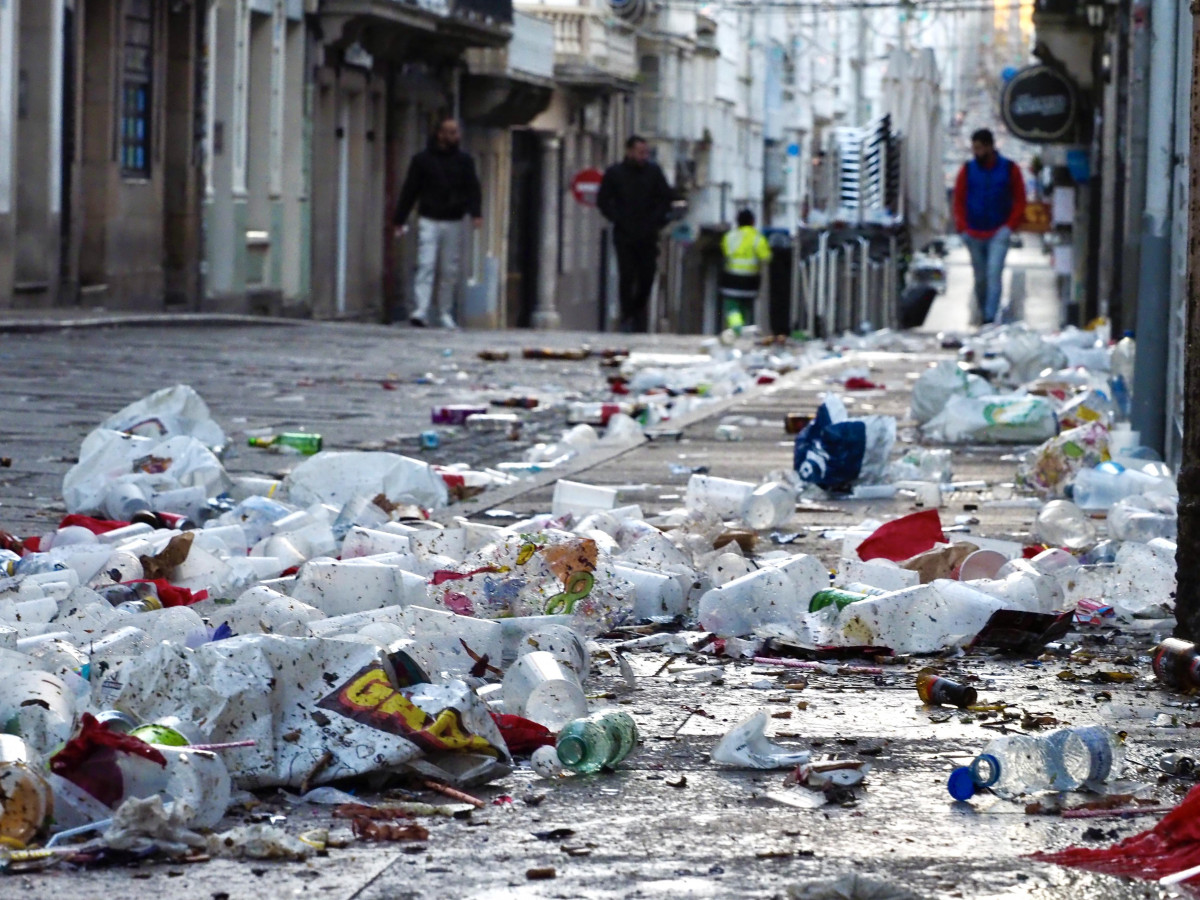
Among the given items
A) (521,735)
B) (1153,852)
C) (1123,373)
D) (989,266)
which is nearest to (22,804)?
(521,735)

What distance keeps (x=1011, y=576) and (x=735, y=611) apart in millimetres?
620

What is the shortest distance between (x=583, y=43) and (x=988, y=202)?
77.6 feet

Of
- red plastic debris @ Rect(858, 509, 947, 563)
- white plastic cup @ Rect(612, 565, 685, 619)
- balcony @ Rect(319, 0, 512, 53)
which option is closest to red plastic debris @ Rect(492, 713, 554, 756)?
white plastic cup @ Rect(612, 565, 685, 619)

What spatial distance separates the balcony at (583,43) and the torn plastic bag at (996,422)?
32.6 m

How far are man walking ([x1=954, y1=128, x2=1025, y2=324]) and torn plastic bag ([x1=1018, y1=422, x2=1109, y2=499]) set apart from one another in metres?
12.7

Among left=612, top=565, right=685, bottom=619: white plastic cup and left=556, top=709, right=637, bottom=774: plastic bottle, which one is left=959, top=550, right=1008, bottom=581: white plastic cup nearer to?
left=612, top=565, right=685, bottom=619: white plastic cup

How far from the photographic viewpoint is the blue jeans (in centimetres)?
2020

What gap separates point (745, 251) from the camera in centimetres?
2786

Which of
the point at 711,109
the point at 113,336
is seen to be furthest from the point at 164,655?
the point at 711,109

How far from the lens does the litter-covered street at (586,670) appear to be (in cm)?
288

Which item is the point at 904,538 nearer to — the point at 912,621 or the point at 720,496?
the point at 720,496

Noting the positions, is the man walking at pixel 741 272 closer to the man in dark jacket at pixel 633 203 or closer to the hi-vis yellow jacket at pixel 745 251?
the hi-vis yellow jacket at pixel 745 251

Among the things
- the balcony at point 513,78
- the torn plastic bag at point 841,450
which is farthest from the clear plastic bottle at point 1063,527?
the balcony at point 513,78

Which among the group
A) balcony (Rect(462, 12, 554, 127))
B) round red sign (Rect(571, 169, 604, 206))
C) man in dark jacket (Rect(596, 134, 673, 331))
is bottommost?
man in dark jacket (Rect(596, 134, 673, 331))
